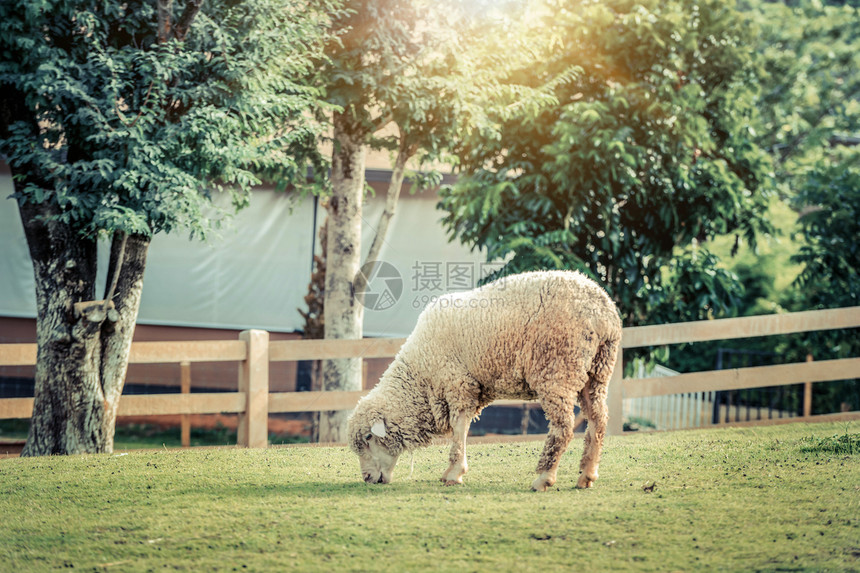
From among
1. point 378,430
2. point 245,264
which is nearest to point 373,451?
point 378,430

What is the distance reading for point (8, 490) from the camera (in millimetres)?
5625

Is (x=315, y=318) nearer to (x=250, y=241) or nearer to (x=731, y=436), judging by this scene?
(x=250, y=241)

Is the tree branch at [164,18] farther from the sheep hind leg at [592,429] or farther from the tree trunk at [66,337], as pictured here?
the sheep hind leg at [592,429]

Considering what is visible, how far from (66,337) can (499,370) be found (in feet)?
14.1

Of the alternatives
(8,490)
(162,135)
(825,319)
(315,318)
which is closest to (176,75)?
(162,135)

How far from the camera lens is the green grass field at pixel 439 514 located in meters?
3.90

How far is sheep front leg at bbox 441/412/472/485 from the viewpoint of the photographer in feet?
18.6

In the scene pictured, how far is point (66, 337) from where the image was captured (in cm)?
738

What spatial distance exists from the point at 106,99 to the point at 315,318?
6386mm

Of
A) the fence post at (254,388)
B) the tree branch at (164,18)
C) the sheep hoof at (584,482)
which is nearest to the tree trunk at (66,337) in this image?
the fence post at (254,388)

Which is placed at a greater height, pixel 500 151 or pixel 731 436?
pixel 500 151

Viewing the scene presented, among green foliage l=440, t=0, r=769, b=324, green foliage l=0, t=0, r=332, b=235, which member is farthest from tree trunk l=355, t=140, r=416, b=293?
green foliage l=0, t=0, r=332, b=235

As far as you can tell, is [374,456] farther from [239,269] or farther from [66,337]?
[239,269]

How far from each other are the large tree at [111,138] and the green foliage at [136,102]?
0.05 feet
